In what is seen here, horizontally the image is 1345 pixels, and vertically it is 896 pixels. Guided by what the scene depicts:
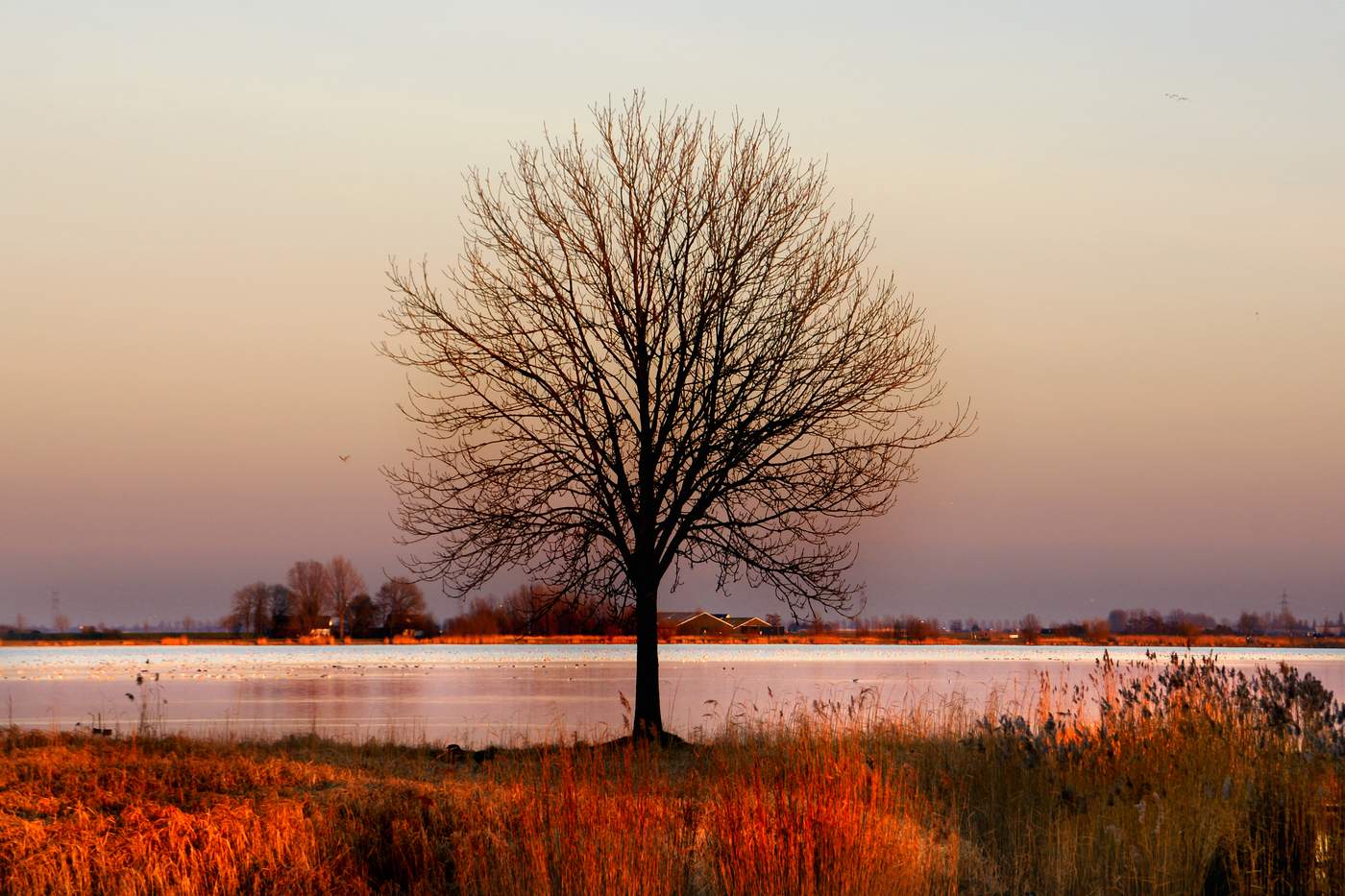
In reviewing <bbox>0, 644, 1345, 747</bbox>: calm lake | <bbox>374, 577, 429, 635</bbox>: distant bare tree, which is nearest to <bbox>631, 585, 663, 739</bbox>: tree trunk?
<bbox>0, 644, 1345, 747</bbox>: calm lake

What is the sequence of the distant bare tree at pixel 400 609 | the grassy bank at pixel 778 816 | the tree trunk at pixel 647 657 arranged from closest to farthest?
the grassy bank at pixel 778 816, the tree trunk at pixel 647 657, the distant bare tree at pixel 400 609

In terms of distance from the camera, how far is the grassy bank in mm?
8508

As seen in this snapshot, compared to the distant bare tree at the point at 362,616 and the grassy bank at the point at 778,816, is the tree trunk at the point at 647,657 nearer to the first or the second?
the grassy bank at the point at 778,816

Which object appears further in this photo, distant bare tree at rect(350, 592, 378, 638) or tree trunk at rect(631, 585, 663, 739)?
distant bare tree at rect(350, 592, 378, 638)

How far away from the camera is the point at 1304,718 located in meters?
12.3

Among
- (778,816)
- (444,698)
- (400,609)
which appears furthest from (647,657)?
(400,609)

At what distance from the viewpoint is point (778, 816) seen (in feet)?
27.6

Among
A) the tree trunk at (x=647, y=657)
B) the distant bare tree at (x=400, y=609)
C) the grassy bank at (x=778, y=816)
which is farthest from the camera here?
the distant bare tree at (x=400, y=609)

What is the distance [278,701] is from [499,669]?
26.1 metres

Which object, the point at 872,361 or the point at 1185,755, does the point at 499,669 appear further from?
the point at 1185,755

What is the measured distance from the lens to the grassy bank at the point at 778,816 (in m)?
8.51

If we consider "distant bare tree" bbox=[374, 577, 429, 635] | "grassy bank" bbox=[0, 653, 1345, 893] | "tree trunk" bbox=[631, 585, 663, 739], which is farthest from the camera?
"distant bare tree" bbox=[374, 577, 429, 635]

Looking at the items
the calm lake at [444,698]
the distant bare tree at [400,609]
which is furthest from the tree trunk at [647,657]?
the distant bare tree at [400,609]

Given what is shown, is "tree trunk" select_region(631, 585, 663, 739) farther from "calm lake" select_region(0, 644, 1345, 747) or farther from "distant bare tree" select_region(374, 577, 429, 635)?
"distant bare tree" select_region(374, 577, 429, 635)
